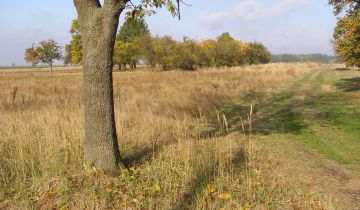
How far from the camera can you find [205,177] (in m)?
5.81

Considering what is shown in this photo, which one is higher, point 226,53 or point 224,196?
point 226,53

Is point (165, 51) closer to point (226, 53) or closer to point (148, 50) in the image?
point (148, 50)

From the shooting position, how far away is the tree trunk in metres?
5.59

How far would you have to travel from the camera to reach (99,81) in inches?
222

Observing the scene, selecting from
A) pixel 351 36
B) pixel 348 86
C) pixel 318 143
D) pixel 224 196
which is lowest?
pixel 318 143

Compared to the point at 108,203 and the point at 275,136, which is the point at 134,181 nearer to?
the point at 108,203

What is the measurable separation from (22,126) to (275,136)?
6.49m

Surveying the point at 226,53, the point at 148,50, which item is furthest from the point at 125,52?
the point at 226,53

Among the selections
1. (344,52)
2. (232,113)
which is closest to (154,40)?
(344,52)

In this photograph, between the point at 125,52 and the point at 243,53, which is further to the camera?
the point at 243,53

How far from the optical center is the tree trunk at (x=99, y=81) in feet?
18.3

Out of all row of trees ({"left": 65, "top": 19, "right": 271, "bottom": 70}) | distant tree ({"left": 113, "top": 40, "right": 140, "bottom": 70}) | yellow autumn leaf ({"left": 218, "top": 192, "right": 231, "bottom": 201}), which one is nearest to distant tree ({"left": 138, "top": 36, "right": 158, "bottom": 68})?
row of trees ({"left": 65, "top": 19, "right": 271, "bottom": 70})

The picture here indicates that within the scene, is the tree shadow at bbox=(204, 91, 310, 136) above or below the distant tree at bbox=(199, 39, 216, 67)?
below

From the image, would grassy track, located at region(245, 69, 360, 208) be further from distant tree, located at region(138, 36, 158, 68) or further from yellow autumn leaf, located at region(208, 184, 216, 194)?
distant tree, located at region(138, 36, 158, 68)
